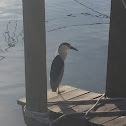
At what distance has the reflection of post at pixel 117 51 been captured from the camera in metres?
5.33

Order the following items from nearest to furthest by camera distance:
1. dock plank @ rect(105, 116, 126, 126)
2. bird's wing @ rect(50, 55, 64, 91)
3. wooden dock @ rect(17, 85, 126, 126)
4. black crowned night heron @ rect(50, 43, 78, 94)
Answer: dock plank @ rect(105, 116, 126, 126)
wooden dock @ rect(17, 85, 126, 126)
black crowned night heron @ rect(50, 43, 78, 94)
bird's wing @ rect(50, 55, 64, 91)

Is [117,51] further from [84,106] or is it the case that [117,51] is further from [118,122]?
[118,122]

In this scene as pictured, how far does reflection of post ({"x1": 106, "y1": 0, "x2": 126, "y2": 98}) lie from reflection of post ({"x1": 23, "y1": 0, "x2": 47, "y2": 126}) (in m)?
1.94

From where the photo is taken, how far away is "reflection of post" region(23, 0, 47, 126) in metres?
3.52

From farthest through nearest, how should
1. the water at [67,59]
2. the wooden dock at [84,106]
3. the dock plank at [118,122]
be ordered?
the water at [67,59] → the wooden dock at [84,106] → the dock plank at [118,122]

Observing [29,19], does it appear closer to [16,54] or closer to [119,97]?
[119,97]

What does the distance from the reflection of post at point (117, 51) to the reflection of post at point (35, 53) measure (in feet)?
6.37

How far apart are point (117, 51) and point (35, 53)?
2.14 meters

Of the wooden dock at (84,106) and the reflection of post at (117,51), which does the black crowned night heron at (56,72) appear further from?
the reflection of post at (117,51)

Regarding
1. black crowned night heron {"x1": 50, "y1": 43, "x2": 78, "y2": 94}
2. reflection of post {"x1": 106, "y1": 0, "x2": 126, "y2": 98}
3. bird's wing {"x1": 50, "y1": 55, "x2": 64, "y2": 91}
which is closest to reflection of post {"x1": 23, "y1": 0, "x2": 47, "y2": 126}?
reflection of post {"x1": 106, "y1": 0, "x2": 126, "y2": 98}

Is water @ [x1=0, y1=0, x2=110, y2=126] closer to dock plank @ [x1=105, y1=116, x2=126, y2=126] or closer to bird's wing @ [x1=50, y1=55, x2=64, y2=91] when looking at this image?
bird's wing @ [x1=50, y1=55, x2=64, y2=91]

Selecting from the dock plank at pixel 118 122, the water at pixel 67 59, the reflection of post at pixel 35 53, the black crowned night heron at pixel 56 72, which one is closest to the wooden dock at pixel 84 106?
the dock plank at pixel 118 122

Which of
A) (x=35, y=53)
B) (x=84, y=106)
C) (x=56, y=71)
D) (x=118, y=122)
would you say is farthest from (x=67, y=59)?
(x=35, y=53)

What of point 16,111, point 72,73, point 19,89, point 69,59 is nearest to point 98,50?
point 69,59
